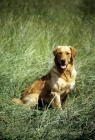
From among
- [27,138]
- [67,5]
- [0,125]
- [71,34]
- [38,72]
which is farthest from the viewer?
[67,5]

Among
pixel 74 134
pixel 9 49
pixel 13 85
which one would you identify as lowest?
pixel 74 134

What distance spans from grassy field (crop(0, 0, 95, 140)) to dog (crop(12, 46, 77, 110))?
0.80ft

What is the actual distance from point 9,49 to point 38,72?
0.69m

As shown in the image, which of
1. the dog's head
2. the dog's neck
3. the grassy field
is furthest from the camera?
the dog's neck

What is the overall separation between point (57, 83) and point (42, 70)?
3.25 feet

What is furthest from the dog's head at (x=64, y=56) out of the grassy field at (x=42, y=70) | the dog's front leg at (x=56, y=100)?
the grassy field at (x=42, y=70)

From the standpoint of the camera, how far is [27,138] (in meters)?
4.29

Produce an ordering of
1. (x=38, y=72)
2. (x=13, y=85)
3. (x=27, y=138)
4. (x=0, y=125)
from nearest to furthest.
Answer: (x=27, y=138) < (x=0, y=125) < (x=13, y=85) < (x=38, y=72)

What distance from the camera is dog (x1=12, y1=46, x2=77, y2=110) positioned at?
573 cm

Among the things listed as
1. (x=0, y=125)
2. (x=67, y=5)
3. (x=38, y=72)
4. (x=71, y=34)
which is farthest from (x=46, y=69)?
(x=67, y=5)

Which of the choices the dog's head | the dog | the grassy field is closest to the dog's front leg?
the dog

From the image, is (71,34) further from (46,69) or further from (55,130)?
(55,130)

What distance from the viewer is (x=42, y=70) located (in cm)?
668

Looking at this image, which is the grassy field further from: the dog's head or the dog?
the dog's head
